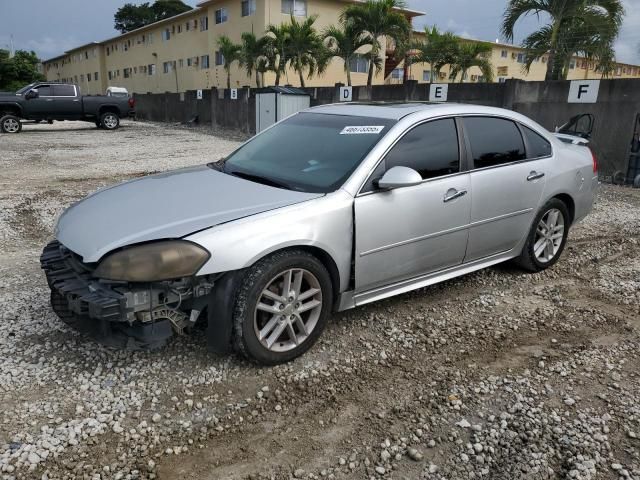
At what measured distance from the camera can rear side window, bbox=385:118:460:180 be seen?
362 cm

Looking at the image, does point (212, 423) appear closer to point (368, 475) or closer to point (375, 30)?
point (368, 475)

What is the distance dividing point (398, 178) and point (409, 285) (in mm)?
860

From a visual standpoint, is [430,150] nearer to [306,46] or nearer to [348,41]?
[348,41]

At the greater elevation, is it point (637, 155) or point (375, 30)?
point (375, 30)

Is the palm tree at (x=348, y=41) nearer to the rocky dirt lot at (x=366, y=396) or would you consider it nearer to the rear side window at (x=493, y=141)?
the rear side window at (x=493, y=141)

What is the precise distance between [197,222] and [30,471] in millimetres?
1400

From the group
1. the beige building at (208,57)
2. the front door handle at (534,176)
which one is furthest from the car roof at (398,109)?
the beige building at (208,57)

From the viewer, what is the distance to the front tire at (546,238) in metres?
4.66

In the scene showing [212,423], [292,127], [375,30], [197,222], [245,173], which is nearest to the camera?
[212,423]

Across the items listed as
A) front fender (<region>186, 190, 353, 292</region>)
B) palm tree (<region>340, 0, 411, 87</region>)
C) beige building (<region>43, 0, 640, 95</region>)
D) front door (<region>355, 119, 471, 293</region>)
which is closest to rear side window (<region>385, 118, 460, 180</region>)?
Answer: front door (<region>355, 119, 471, 293</region>)

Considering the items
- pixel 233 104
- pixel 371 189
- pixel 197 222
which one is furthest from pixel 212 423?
pixel 233 104

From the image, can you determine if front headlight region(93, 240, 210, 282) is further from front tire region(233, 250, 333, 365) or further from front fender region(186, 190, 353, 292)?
front tire region(233, 250, 333, 365)

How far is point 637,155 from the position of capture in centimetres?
980

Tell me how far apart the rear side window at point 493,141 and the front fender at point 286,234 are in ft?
4.49
